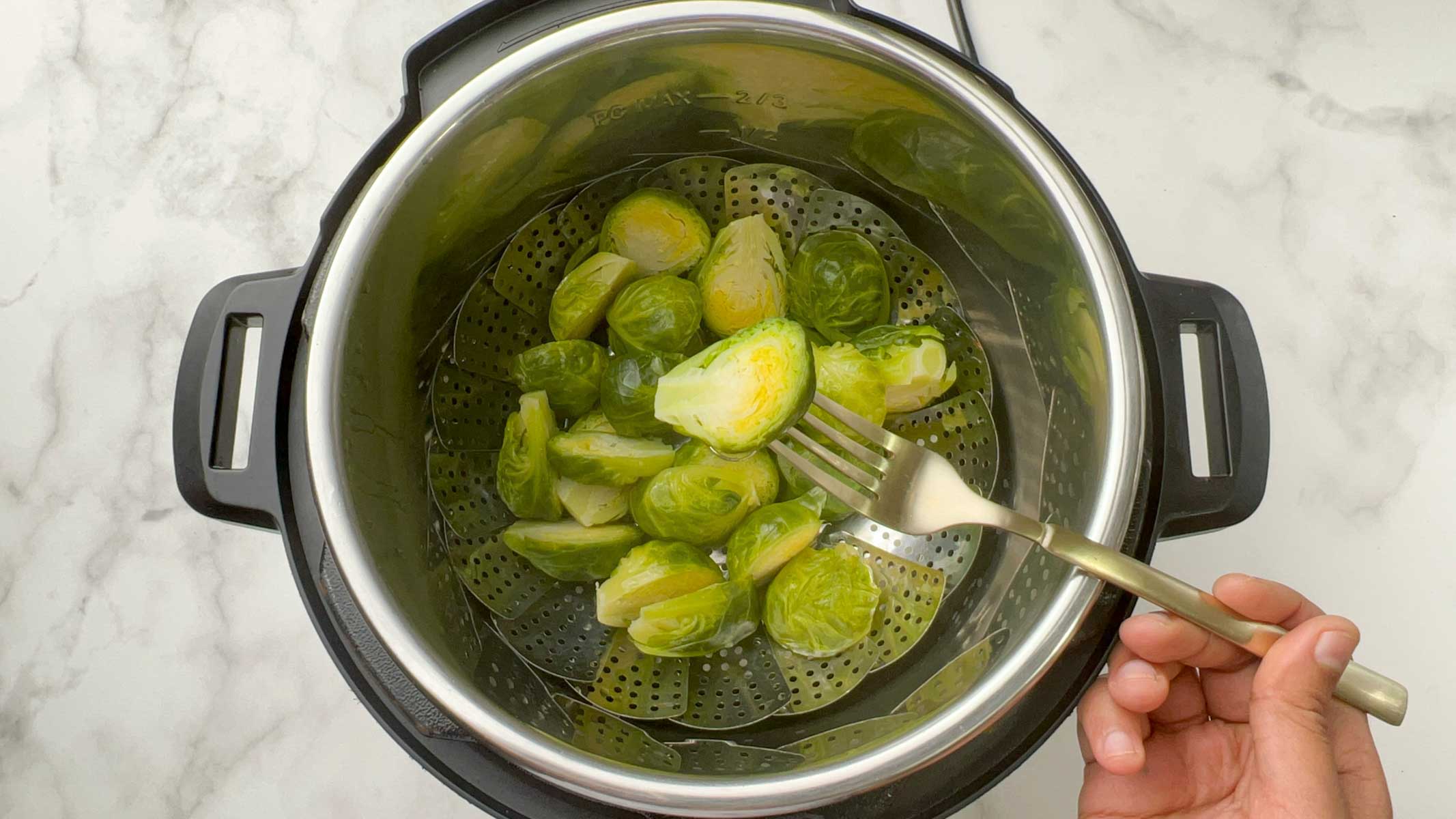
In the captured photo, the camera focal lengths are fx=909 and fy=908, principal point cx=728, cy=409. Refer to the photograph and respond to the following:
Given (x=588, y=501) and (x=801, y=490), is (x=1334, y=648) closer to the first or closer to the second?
(x=801, y=490)

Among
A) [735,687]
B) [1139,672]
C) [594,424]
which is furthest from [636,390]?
[1139,672]

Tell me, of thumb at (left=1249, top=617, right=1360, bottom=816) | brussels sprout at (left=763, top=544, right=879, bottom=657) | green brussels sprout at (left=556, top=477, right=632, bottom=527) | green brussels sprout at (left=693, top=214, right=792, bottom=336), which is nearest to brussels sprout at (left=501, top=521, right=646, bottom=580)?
green brussels sprout at (left=556, top=477, right=632, bottom=527)

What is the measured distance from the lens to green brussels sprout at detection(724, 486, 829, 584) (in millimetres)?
1177

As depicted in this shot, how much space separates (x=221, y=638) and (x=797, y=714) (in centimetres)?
93

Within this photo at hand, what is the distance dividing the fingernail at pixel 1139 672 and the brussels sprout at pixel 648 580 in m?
0.50

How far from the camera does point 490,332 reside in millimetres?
1263

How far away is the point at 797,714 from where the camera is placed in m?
1.18

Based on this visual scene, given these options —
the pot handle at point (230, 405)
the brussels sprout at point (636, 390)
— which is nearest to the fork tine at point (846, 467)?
the brussels sprout at point (636, 390)

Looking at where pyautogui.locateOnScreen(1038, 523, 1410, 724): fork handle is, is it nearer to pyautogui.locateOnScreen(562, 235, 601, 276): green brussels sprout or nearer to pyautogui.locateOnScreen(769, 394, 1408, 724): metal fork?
pyautogui.locateOnScreen(769, 394, 1408, 724): metal fork

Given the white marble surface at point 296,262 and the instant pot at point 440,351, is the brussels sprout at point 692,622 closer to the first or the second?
the instant pot at point 440,351

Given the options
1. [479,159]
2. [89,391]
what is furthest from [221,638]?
[479,159]

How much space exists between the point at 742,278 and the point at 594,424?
0.29m

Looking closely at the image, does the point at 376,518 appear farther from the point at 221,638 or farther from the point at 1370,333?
the point at 1370,333

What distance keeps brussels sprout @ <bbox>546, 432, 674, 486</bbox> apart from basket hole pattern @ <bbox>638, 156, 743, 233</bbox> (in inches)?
13.9
